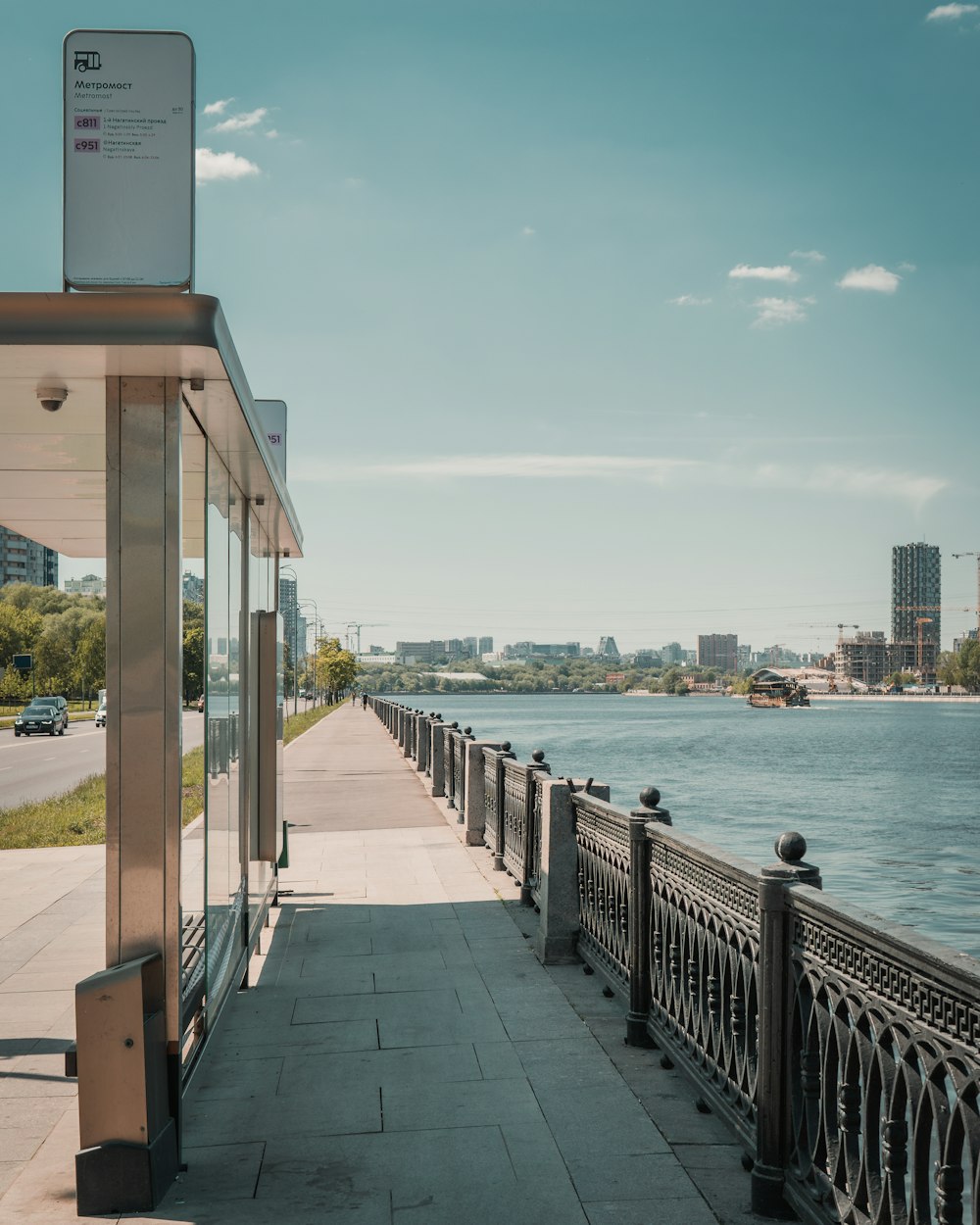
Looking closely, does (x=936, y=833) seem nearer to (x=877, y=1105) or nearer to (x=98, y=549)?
(x=98, y=549)

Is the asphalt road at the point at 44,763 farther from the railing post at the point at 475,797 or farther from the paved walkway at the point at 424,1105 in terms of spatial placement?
the paved walkway at the point at 424,1105

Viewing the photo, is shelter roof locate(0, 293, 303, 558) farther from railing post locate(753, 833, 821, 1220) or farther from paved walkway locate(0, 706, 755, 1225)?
railing post locate(753, 833, 821, 1220)

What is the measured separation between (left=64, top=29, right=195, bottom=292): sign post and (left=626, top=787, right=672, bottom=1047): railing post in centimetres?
338

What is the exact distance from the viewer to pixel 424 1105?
16.6 feet

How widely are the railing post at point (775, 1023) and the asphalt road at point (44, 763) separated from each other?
17.8 m

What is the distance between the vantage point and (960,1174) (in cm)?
284

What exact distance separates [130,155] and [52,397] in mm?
997

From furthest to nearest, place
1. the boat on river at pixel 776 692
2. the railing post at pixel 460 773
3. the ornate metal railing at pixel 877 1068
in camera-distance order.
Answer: the boat on river at pixel 776 692, the railing post at pixel 460 773, the ornate metal railing at pixel 877 1068

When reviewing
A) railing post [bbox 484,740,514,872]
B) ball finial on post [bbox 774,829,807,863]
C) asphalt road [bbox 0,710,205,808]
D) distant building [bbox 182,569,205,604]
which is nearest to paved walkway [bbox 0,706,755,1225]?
ball finial on post [bbox 774,829,807,863]

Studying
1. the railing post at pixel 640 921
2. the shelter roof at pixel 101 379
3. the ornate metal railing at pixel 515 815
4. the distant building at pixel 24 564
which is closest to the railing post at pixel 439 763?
the ornate metal railing at pixel 515 815

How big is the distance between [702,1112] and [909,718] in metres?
116

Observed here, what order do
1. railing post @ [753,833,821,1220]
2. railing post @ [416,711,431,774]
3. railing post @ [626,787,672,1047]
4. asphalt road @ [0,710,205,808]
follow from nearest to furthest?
railing post @ [753,833,821,1220] → railing post @ [626,787,672,1047] → asphalt road @ [0,710,205,808] → railing post @ [416,711,431,774]

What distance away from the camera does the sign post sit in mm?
4391

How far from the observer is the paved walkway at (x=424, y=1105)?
4.10 metres
